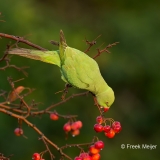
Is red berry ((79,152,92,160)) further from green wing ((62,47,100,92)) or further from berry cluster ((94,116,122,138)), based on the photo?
Answer: green wing ((62,47,100,92))

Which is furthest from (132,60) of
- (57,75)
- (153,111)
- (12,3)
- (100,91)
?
(100,91)

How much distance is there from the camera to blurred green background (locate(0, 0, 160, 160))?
5816 millimetres

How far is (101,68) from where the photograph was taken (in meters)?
6.62

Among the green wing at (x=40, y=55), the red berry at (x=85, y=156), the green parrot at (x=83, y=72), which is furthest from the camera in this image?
the green parrot at (x=83, y=72)

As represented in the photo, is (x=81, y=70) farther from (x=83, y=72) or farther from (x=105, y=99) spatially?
(x=105, y=99)

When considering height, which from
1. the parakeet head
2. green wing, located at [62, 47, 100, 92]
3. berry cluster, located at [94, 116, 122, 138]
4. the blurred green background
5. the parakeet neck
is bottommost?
berry cluster, located at [94, 116, 122, 138]

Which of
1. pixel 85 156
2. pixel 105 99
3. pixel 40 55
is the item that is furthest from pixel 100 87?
pixel 85 156

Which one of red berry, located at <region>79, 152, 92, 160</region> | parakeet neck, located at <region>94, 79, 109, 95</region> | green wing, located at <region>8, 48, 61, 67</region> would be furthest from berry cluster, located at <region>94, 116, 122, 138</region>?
green wing, located at <region>8, 48, 61, 67</region>

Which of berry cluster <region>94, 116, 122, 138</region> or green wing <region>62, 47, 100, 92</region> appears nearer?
berry cluster <region>94, 116, 122, 138</region>

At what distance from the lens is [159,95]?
7062mm

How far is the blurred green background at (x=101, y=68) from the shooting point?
5.82 metres

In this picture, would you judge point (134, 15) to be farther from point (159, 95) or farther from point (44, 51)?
point (44, 51)

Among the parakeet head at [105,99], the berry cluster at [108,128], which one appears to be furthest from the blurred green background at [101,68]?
the berry cluster at [108,128]

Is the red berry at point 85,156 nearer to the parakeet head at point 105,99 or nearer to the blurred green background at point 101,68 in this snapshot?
the parakeet head at point 105,99
